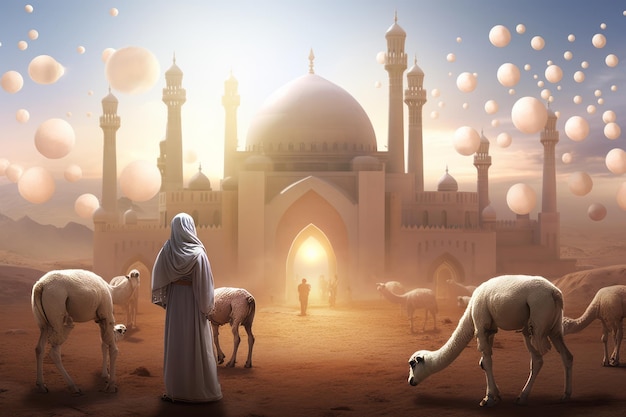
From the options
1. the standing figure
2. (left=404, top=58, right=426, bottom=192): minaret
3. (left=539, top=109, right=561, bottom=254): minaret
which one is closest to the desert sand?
the standing figure

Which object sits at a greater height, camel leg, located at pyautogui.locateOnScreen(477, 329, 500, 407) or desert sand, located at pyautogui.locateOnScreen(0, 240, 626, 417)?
camel leg, located at pyautogui.locateOnScreen(477, 329, 500, 407)

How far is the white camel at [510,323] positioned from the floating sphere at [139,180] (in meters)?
13.0

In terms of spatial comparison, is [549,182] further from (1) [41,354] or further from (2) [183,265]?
(1) [41,354]

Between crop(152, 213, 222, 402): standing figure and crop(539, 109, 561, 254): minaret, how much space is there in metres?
26.6

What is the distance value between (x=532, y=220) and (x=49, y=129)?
22.2 m

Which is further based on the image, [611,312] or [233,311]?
[233,311]

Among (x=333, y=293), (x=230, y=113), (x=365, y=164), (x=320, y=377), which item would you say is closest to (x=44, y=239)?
(x=230, y=113)

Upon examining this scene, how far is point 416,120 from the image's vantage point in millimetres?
32719

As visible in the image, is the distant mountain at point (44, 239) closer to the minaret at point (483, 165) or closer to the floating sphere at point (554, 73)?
the minaret at point (483, 165)

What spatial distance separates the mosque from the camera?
86.8 feet

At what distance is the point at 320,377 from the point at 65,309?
3912 millimetres

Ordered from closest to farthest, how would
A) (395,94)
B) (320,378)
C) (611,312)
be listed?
(320,378) → (611,312) → (395,94)

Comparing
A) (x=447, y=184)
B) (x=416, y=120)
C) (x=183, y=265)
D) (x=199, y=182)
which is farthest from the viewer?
(x=416, y=120)

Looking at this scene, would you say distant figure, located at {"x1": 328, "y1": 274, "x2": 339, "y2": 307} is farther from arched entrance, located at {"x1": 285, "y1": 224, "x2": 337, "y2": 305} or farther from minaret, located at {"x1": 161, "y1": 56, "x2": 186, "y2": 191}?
minaret, located at {"x1": 161, "y1": 56, "x2": 186, "y2": 191}
